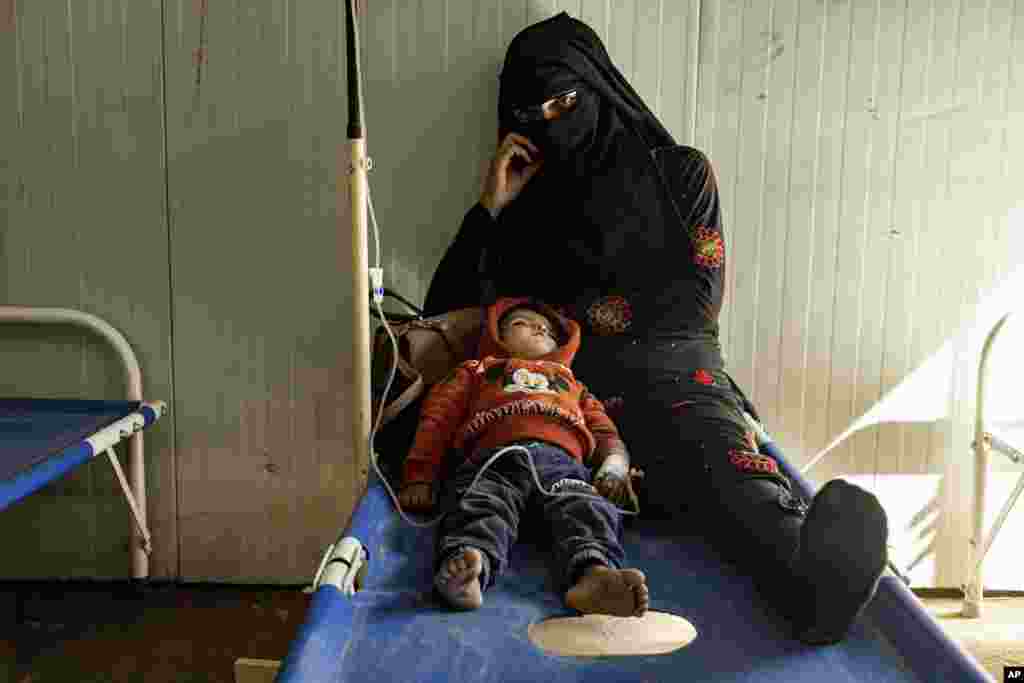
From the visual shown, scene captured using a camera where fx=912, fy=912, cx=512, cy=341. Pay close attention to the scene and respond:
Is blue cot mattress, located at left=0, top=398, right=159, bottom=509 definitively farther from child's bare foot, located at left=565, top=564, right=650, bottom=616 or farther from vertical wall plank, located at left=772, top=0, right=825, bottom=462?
vertical wall plank, located at left=772, top=0, right=825, bottom=462

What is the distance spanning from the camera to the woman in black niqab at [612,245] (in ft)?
5.98

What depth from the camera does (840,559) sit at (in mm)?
1171

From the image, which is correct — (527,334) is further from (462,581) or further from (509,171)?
(462,581)

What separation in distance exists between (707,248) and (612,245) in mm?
200

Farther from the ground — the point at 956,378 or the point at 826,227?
the point at 826,227

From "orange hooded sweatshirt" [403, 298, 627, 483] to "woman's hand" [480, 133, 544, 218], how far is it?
31 centimetres

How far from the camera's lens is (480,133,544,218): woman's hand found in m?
1.97

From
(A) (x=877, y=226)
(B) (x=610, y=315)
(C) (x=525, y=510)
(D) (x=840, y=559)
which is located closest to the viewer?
(D) (x=840, y=559)

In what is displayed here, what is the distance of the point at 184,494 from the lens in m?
2.25

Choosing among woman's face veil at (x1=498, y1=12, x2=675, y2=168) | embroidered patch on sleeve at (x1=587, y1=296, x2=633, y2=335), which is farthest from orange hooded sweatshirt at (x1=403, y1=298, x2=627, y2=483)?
woman's face veil at (x1=498, y1=12, x2=675, y2=168)

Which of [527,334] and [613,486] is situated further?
[527,334]

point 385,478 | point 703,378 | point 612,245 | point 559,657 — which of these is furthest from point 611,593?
point 612,245

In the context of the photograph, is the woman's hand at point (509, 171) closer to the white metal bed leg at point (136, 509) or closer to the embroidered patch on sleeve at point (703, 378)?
the embroidered patch on sleeve at point (703, 378)

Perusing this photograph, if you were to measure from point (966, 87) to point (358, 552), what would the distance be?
5.71 ft
